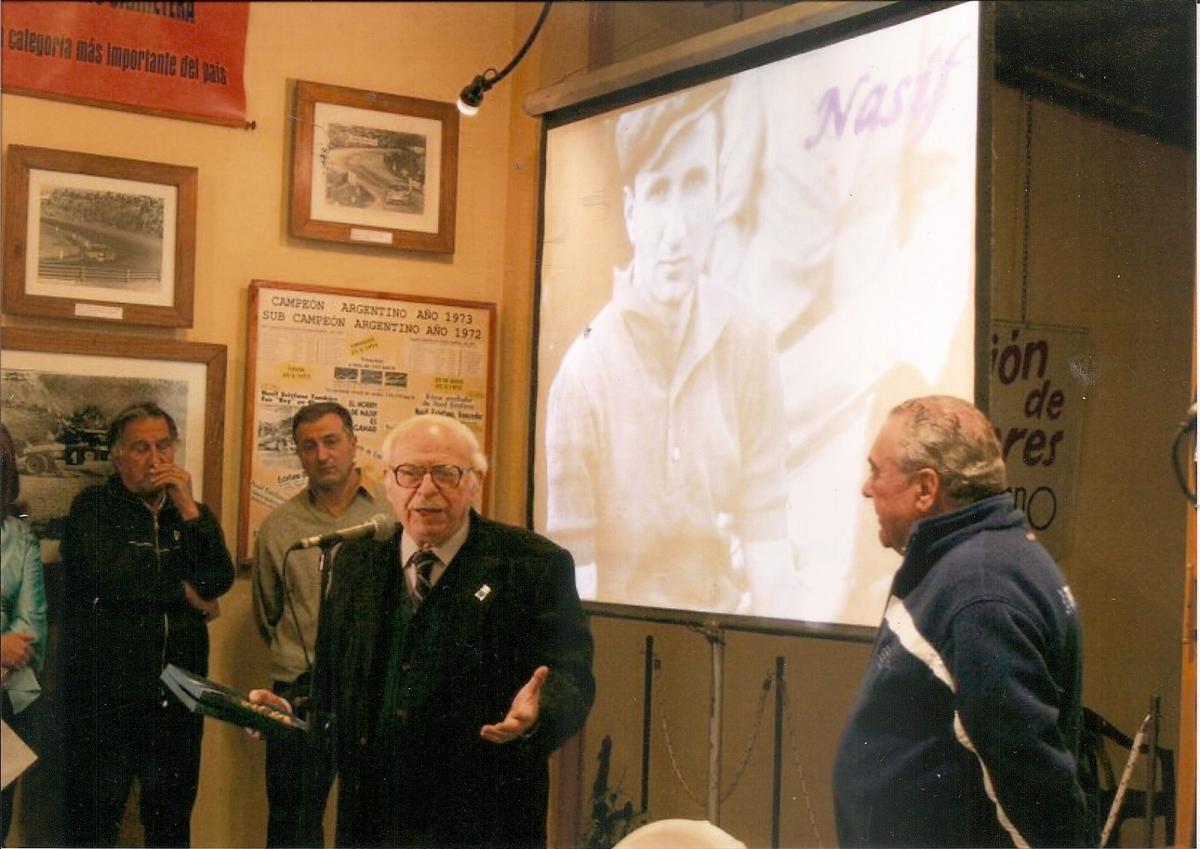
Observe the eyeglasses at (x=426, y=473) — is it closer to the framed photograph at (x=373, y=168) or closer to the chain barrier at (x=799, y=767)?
the framed photograph at (x=373, y=168)

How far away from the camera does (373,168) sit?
149 centimetres

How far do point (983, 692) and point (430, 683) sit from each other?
643 mm

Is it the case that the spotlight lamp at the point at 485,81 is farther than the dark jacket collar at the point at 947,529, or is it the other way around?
the spotlight lamp at the point at 485,81

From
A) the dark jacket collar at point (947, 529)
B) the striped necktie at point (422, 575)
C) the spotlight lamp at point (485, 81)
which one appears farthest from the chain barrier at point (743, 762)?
the spotlight lamp at point (485, 81)

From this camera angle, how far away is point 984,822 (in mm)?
1335

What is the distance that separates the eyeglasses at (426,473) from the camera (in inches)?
58.6

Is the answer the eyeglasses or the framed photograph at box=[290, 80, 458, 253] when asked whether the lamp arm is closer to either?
the framed photograph at box=[290, 80, 458, 253]

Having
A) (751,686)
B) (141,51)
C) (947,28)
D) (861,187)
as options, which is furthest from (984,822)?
(141,51)

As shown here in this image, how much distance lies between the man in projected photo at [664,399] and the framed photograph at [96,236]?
0.50 metres

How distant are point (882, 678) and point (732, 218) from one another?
1.93ft

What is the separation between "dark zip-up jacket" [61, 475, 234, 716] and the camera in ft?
4.74

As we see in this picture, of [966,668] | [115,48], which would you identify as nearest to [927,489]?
[966,668]

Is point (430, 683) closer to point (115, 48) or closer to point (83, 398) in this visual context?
point (83, 398)

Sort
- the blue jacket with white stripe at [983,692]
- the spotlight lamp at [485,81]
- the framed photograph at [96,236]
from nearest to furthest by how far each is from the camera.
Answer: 1. the blue jacket with white stripe at [983,692]
2. the framed photograph at [96,236]
3. the spotlight lamp at [485,81]
